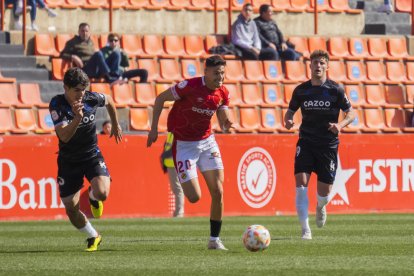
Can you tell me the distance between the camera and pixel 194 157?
1312 cm

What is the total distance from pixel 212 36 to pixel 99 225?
924 cm

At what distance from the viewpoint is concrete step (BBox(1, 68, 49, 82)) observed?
933 inches

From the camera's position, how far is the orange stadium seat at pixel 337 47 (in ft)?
91.8

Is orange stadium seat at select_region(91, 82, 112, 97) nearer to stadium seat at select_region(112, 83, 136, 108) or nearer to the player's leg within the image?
stadium seat at select_region(112, 83, 136, 108)

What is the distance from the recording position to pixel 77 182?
512 inches

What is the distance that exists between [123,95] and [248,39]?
3.44 meters

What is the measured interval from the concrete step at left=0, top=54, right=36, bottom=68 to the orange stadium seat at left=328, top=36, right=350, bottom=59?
7416mm

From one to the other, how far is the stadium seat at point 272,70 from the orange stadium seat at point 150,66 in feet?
8.41

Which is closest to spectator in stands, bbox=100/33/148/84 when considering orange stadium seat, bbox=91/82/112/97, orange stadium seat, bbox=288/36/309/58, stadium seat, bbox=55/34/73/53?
orange stadium seat, bbox=91/82/112/97

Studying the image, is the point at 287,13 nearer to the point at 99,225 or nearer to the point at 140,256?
the point at 99,225

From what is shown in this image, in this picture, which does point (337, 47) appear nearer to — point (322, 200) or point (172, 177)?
point (172, 177)

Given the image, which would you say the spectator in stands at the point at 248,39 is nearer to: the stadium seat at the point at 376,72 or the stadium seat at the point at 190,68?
the stadium seat at the point at 190,68

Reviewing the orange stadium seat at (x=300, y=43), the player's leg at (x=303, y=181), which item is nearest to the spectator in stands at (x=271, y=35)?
the orange stadium seat at (x=300, y=43)

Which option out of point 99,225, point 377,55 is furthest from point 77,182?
point 377,55
